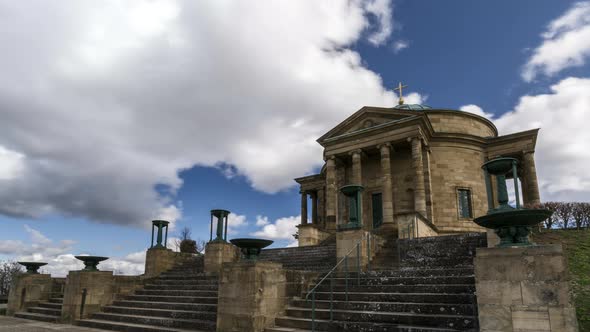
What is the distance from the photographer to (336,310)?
868 cm

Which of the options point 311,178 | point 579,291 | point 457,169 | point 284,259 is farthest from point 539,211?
point 311,178

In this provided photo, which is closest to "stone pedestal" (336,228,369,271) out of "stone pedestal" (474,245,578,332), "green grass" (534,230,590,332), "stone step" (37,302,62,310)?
"green grass" (534,230,590,332)

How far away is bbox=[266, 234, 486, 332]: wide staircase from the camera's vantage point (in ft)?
24.3

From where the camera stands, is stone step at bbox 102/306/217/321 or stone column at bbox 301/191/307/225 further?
stone column at bbox 301/191/307/225

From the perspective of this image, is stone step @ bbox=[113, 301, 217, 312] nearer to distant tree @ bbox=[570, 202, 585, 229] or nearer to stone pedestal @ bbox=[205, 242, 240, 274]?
stone pedestal @ bbox=[205, 242, 240, 274]

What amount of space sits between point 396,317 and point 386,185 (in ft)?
50.4

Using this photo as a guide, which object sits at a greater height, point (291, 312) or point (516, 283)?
point (516, 283)

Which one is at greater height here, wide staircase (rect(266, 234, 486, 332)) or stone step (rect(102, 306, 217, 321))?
wide staircase (rect(266, 234, 486, 332))

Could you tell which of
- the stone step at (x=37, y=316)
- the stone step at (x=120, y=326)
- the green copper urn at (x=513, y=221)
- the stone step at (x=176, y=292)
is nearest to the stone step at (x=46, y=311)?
the stone step at (x=37, y=316)

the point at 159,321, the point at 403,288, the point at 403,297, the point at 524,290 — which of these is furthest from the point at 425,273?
the point at 159,321

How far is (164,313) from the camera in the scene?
37.0ft

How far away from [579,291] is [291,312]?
670 cm

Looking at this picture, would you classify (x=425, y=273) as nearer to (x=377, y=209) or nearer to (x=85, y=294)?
(x=85, y=294)

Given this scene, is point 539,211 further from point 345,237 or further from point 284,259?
point 284,259
